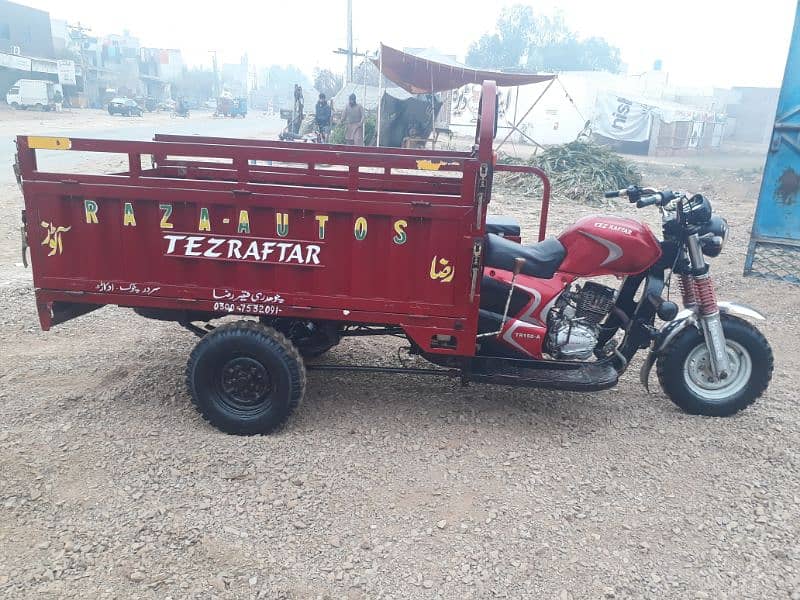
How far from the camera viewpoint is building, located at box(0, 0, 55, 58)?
→ 4956 centimetres

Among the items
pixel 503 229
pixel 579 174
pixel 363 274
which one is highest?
pixel 503 229

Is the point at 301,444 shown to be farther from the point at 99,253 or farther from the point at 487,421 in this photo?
the point at 99,253

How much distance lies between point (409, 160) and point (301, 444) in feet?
5.80

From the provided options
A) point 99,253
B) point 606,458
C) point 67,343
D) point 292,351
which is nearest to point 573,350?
point 606,458

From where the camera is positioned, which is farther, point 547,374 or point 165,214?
point 547,374

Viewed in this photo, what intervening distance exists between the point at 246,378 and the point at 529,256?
6.05 feet

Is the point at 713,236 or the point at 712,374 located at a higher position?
the point at 713,236

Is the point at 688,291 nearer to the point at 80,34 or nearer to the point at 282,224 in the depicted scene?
the point at 282,224

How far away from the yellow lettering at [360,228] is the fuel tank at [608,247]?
1.26 m

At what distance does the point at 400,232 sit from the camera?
3.61 meters

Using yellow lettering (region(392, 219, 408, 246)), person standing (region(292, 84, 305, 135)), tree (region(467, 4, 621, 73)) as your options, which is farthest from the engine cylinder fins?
tree (region(467, 4, 621, 73))

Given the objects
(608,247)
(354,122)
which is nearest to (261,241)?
(608,247)

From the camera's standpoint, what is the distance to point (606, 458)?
3.76 m

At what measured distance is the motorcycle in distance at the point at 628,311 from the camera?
3.95m
